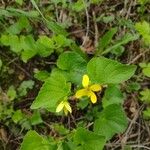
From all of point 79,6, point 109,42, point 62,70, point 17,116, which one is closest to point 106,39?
point 109,42

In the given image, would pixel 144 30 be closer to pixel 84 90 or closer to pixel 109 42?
pixel 109 42

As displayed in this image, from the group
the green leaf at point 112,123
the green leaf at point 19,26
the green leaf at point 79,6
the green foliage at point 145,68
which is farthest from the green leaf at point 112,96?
the green leaf at point 19,26

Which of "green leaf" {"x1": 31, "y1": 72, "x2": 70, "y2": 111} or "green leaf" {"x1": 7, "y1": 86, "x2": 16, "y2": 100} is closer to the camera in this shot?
"green leaf" {"x1": 31, "y1": 72, "x2": 70, "y2": 111}

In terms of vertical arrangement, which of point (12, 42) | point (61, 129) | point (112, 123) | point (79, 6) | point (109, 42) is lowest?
point (61, 129)

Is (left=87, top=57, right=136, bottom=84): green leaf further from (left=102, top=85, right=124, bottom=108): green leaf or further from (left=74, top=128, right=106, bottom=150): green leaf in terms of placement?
(left=102, top=85, right=124, bottom=108): green leaf

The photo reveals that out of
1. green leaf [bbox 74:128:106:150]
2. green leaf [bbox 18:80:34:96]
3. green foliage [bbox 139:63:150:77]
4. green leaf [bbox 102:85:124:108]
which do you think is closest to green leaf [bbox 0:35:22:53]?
green leaf [bbox 18:80:34:96]
